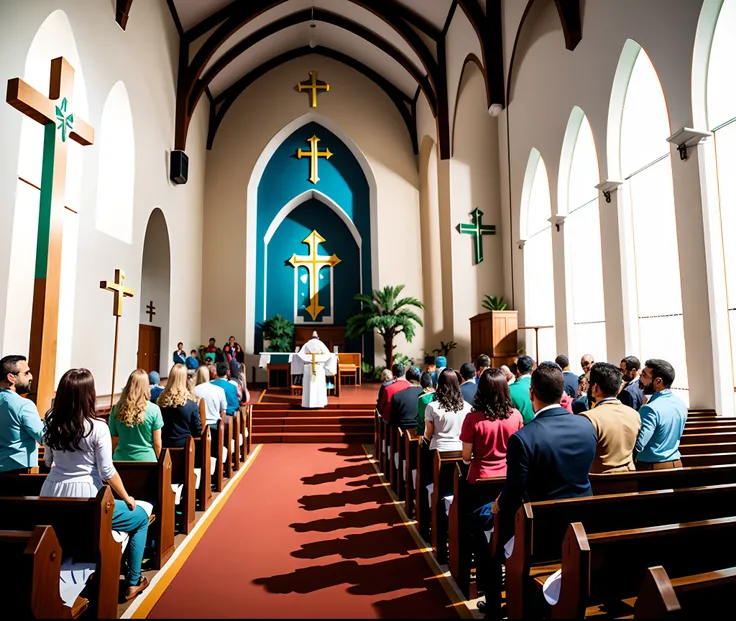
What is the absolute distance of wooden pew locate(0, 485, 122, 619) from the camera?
7.34 feet

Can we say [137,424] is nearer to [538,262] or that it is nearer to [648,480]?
[648,480]

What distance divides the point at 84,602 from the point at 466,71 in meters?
12.2

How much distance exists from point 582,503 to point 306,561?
2047mm

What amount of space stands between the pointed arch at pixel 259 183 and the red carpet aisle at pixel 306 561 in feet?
32.2

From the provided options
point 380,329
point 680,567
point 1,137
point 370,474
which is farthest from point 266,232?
point 680,567

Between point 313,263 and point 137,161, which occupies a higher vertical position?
point 137,161

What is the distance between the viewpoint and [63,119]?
16.5ft

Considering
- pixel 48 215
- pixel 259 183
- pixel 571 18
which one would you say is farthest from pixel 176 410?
pixel 259 183

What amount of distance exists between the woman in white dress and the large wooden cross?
90.1 inches

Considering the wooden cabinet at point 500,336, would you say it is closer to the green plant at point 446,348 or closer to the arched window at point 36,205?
the green plant at point 446,348

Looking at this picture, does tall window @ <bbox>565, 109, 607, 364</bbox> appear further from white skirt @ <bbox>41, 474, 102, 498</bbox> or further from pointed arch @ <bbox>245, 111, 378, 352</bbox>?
white skirt @ <bbox>41, 474, 102, 498</bbox>

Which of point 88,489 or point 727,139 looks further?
point 727,139

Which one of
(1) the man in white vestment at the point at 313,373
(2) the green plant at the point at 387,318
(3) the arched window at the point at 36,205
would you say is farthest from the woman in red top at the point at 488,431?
(2) the green plant at the point at 387,318

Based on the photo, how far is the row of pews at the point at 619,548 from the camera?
1.40m
